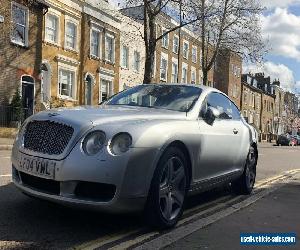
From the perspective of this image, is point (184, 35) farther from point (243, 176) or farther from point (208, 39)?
point (243, 176)

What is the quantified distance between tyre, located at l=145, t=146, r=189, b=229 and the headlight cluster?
1.65 ft

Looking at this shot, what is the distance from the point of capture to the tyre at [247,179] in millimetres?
8016

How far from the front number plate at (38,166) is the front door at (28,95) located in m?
20.1

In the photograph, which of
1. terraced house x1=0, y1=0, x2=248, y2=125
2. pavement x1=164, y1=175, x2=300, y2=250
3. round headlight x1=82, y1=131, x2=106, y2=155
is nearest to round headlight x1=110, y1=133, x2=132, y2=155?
round headlight x1=82, y1=131, x2=106, y2=155

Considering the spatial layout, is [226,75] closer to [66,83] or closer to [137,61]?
[137,61]

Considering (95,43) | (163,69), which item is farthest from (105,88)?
(163,69)

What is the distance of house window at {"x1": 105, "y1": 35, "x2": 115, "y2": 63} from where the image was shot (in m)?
33.2

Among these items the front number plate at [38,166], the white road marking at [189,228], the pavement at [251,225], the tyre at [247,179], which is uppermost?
the front number plate at [38,166]

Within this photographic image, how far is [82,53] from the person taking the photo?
30.2 m

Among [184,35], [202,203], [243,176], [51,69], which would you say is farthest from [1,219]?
[184,35]

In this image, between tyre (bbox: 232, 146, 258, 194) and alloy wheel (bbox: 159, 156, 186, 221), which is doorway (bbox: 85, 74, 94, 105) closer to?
tyre (bbox: 232, 146, 258, 194)

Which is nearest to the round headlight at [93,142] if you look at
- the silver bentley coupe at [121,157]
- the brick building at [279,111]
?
the silver bentley coupe at [121,157]

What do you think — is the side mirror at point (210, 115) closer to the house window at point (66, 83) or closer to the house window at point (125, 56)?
the house window at point (66, 83)

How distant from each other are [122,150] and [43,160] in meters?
0.79
